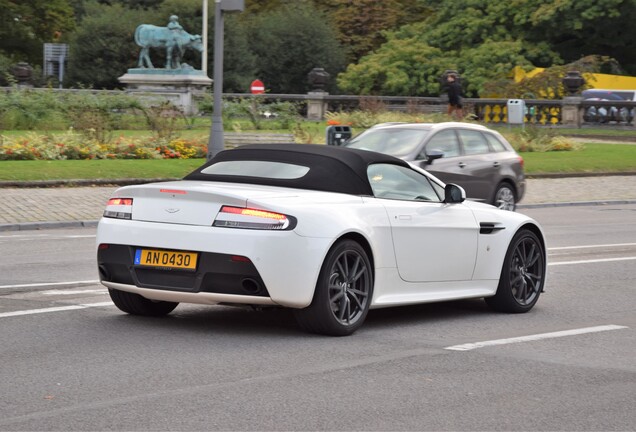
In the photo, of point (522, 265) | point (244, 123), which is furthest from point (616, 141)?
point (522, 265)

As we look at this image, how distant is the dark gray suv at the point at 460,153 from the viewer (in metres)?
20.3

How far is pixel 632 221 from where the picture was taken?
21.8m

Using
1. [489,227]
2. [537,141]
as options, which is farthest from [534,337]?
[537,141]

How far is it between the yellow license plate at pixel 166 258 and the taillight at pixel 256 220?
302mm

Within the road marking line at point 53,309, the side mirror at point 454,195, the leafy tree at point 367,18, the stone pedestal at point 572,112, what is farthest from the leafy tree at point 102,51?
the side mirror at point 454,195

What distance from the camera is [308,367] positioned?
791 cm

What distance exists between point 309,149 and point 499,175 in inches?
480

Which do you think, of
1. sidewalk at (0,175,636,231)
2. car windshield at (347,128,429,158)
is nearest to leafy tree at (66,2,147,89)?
sidewalk at (0,175,636,231)

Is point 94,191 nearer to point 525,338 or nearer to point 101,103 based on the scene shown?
point 101,103

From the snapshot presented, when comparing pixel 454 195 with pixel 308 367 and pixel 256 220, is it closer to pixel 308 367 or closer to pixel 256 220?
pixel 256 220

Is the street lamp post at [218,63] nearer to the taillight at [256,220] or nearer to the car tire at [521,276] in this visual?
the car tire at [521,276]

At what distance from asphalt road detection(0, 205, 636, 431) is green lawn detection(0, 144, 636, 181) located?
41.7 feet

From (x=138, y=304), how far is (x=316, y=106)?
43472mm

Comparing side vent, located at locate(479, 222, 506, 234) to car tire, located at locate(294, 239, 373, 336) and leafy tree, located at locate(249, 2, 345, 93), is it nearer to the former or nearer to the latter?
car tire, located at locate(294, 239, 373, 336)
